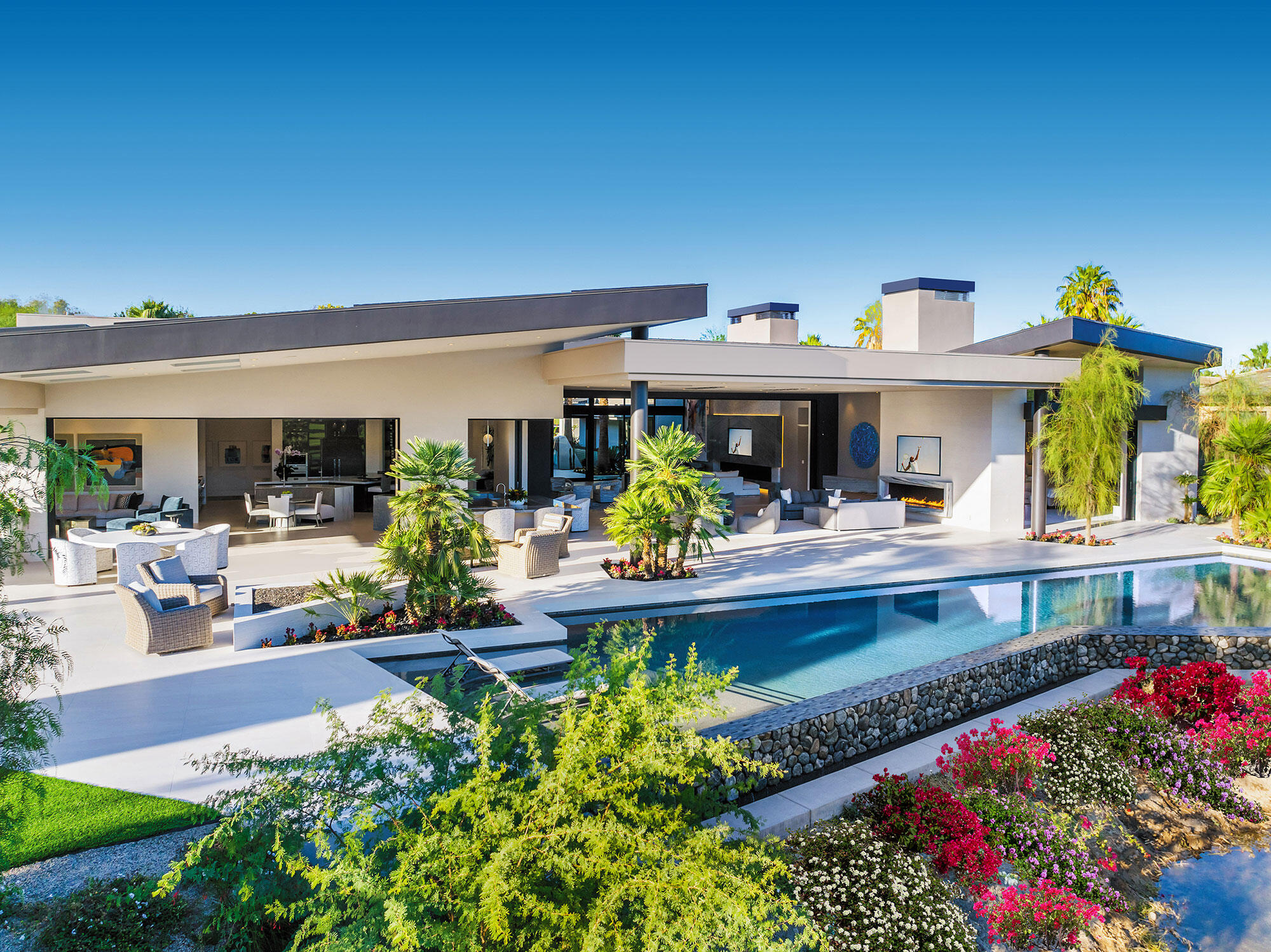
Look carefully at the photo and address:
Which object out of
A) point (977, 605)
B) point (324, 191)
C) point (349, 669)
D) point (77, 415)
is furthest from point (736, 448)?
point (324, 191)

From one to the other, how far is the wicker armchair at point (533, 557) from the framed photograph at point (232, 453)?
13.6 m

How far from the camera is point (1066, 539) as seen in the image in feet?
59.5

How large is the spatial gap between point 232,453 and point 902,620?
19.6 metres

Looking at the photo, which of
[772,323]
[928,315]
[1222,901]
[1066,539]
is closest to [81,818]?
[1222,901]

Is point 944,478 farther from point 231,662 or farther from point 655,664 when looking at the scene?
point 231,662

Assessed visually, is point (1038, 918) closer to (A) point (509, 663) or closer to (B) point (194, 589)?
(A) point (509, 663)

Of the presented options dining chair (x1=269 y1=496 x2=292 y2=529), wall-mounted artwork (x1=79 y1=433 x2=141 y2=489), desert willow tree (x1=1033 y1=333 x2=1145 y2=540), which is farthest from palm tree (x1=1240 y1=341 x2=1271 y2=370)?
wall-mounted artwork (x1=79 y1=433 x2=141 y2=489)

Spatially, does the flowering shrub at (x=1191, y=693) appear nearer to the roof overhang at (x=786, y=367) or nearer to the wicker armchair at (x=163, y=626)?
the roof overhang at (x=786, y=367)

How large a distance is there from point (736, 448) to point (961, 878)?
25.3 m

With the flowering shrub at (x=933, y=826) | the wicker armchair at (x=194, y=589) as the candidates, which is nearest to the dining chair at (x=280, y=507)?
the wicker armchair at (x=194, y=589)

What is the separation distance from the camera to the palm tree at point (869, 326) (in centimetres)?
4785

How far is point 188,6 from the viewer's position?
25.2m

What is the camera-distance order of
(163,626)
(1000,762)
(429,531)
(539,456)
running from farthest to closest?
1. (539,456)
2. (429,531)
3. (163,626)
4. (1000,762)

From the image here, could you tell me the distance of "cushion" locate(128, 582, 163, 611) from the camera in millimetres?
9047
